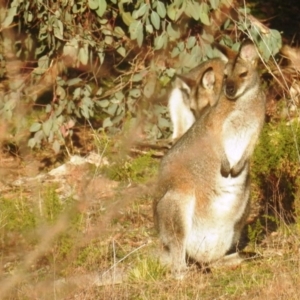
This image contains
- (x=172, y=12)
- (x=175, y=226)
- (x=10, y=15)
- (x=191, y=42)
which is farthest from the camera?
(x=191, y=42)

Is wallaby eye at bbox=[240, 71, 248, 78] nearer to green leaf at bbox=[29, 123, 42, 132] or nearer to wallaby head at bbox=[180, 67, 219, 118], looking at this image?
wallaby head at bbox=[180, 67, 219, 118]

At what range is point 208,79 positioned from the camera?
723 centimetres

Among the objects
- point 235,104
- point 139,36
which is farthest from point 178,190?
point 139,36

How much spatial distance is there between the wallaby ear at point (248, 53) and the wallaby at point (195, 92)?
617 mm

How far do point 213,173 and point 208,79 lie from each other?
103 centimetres

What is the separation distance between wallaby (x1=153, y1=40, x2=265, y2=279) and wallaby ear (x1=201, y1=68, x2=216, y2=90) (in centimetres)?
65

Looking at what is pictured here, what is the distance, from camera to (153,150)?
8.99 m

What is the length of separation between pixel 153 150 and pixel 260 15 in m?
3.63

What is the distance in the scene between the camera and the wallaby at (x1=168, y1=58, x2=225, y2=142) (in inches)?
283

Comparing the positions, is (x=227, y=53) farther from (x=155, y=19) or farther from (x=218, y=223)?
(x=218, y=223)

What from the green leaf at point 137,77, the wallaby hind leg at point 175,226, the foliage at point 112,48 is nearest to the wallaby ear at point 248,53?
the wallaby hind leg at point 175,226

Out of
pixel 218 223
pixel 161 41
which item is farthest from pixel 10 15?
pixel 218 223

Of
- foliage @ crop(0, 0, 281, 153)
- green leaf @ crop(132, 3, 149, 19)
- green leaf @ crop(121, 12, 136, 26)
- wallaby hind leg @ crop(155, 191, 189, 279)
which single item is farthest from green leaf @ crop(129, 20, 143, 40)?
wallaby hind leg @ crop(155, 191, 189, 279)

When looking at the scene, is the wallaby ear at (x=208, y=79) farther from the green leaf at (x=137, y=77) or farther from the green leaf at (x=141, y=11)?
the green leaf at (x=137, y=77)
